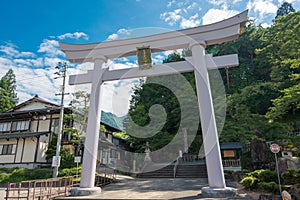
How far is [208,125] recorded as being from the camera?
20.6 feet

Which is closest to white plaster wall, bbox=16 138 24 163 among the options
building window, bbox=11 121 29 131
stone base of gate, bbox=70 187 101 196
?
building window, bbox=11 121 29 131

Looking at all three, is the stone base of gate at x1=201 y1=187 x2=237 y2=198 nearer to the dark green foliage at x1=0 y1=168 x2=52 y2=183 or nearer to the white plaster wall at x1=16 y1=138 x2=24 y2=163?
the dark green foliage at x1=0 y1=168 x2=52 y2=183

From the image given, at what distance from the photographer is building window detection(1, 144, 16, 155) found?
61.3 ft

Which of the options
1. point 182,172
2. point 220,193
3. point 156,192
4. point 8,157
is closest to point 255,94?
point 182,172

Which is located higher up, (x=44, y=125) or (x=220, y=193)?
(x=44, y=125)

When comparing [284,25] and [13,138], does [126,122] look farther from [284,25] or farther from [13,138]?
[284,25]

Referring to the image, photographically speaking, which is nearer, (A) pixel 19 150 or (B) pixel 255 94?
(B) pixel 255 94

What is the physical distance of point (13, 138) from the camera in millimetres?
18594

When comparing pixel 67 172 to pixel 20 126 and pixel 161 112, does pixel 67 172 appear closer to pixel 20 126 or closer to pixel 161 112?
pixel 20 126

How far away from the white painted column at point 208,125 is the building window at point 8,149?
19046 mm

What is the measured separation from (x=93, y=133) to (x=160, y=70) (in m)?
3.25

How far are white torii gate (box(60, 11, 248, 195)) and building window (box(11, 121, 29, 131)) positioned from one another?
1471 centimetres

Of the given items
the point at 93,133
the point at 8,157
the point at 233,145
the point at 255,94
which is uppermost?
the point at 255,94

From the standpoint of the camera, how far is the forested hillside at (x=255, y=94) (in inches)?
469
